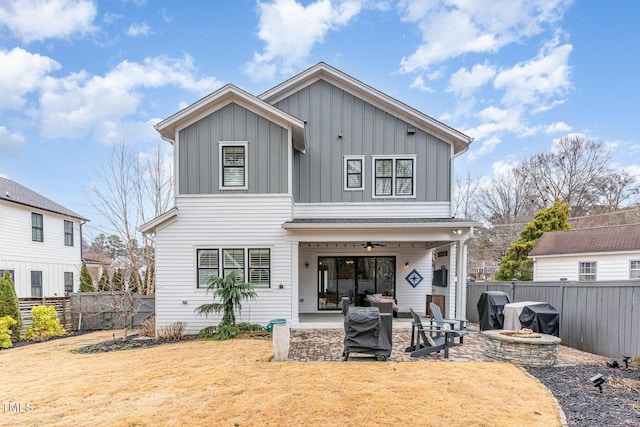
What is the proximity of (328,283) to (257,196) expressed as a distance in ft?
15.3

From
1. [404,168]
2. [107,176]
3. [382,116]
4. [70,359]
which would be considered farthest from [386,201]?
[107,176]

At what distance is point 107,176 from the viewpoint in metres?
14.8

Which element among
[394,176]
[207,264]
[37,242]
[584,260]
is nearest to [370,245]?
[394,176]

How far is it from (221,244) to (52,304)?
7.15 meters

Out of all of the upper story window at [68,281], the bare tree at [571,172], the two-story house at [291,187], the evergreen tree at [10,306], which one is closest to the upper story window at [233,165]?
the two-story house at [291,187]

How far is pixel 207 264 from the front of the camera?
366 inches

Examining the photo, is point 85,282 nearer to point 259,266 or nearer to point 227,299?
point 227,299

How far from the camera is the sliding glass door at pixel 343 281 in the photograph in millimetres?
11898

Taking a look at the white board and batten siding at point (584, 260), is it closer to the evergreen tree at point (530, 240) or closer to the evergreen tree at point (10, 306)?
the evergreen tree at point (530, 240)

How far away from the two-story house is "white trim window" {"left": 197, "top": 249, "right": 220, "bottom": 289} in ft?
0.10

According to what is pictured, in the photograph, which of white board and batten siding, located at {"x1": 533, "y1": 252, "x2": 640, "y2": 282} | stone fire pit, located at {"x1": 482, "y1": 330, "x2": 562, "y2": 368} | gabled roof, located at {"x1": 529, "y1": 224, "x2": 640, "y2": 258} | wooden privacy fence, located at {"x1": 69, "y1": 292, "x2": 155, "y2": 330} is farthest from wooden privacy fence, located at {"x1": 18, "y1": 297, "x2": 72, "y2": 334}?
gabled roof, located at {"x1": 529, "y1": 224, "x2": 640, "y2": 258}

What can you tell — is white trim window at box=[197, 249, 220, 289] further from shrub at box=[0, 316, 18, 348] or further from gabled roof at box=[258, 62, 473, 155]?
shrub at box=[0, 316, 18, 348]

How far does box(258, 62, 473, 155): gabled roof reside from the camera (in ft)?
33.6

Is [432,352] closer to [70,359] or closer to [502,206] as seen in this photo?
[70,359]
